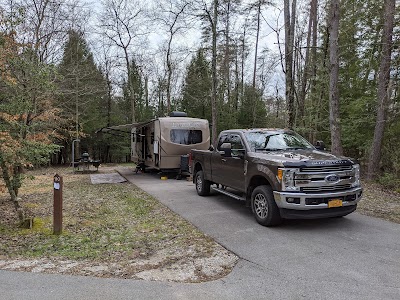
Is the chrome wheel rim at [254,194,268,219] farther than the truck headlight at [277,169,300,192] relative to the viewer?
Yes

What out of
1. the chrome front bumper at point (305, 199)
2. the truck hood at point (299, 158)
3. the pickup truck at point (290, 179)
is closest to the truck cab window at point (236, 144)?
the pickup truck at point (290, 179)

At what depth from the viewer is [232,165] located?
718cm

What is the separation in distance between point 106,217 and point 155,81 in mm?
23071

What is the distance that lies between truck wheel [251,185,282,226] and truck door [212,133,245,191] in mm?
632

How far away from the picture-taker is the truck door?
6.82m

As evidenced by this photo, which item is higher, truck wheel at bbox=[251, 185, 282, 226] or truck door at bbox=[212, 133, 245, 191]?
truck door at bbox=[212, 133, 245, 191]

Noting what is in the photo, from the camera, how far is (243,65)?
93.6ft

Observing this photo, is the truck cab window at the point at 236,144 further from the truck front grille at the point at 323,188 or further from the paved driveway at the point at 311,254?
the truck front grille at the point at 323,188

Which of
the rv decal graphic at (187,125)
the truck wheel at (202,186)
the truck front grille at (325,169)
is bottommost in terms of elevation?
the truck wheel at (202,186)

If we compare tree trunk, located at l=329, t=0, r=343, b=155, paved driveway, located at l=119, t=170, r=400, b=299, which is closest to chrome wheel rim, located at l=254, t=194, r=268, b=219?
paved driveway, located at l=119, t=170, r=400, b=299

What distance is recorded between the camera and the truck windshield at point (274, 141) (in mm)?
6797

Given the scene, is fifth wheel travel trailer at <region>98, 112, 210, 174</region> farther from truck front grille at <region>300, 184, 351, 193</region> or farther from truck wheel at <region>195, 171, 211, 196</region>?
truck front grille at <region>300, 184, 351, 193</region>

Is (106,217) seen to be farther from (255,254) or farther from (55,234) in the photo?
(255,254)

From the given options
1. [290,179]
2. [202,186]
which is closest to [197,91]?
[202,186]
